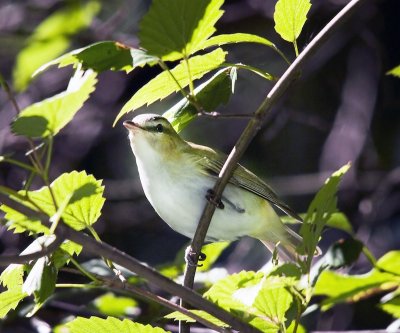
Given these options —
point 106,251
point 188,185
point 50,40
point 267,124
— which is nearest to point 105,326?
point 106,251

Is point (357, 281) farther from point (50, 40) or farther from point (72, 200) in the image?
point (50, 40)

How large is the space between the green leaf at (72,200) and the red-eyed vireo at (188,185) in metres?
0.77

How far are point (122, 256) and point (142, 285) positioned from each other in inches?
52.1

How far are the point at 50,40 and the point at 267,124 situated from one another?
1828 millimetres

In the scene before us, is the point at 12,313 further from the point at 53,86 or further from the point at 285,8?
the point at 53,86

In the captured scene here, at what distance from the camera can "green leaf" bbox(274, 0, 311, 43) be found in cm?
147

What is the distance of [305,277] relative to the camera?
4.26ft

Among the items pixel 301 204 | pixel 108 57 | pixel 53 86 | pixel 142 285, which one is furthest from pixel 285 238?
pixel 53 86

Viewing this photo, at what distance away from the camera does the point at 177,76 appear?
4.79ft

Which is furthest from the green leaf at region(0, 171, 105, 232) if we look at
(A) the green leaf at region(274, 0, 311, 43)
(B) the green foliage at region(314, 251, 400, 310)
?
(B) the green foliage at region(314, 251, 400, 310)

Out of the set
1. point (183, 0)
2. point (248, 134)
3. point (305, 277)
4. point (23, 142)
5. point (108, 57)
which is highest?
point (183, 0)

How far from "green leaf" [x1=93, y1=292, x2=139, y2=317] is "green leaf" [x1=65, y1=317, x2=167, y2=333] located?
0.99 m

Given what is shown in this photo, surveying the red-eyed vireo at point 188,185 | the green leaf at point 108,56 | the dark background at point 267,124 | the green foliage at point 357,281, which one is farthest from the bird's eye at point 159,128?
the dark background at point 267,124

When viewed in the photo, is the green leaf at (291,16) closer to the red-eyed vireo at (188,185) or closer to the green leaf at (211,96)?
the green leaf at (211,96)
